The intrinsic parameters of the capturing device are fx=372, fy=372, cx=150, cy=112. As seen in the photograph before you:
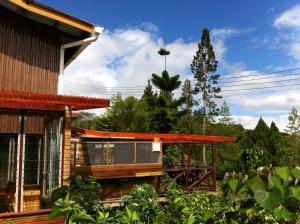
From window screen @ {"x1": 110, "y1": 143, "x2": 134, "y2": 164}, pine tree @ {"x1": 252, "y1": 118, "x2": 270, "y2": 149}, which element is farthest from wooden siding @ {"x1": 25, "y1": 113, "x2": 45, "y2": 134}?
pine tree @ {"x1": 252, "y1": 118, "x2": 270, "y2": 149}

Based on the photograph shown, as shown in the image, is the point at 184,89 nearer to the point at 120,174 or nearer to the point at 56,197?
the point at 120,174

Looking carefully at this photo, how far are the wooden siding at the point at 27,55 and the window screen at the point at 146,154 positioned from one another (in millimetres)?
4062

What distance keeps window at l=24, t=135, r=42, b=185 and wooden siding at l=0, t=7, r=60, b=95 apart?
1876 millimetres

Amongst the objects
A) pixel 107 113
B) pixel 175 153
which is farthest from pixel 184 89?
pixel 175 153

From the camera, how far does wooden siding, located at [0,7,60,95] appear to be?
9.65 metres

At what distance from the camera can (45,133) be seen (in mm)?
8992

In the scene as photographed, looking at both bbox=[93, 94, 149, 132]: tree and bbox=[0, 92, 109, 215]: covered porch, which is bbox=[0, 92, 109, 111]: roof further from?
bbox=[93, 94, 149, 132]: tree

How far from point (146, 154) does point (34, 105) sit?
6.44 m

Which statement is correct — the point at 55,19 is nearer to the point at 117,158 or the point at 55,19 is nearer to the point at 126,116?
the point at 117,158

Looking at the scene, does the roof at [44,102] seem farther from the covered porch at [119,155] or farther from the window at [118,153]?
the window at [118,153]

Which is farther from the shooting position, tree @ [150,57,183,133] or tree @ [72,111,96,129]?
tree @ [72,111,96,129]

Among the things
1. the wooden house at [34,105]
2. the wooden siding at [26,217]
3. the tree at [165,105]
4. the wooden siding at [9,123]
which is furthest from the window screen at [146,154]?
the tree at [165,105]

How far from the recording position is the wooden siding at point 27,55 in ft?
31.7

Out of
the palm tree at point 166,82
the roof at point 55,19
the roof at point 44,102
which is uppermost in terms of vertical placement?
the palm tree at point 166,82
